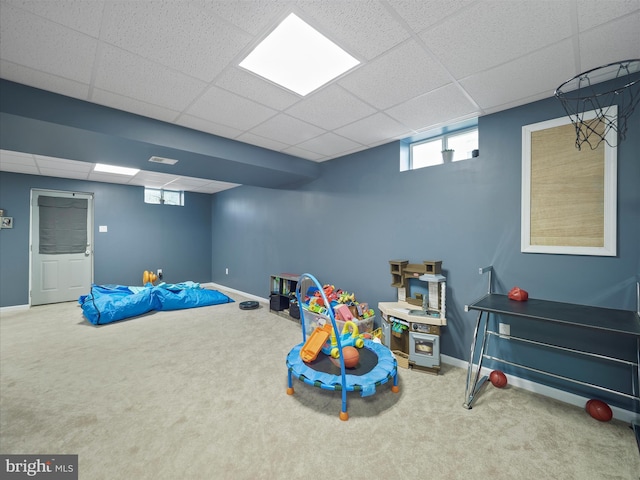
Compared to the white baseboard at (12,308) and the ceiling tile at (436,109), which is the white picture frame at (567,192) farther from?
the white baseboard at (12,308)

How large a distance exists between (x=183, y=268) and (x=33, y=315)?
9.00 ft

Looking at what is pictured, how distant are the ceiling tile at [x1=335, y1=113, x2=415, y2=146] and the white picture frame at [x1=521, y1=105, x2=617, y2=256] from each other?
3.77 ft

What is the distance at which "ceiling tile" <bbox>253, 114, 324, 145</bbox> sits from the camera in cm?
275

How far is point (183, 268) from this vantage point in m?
6.84

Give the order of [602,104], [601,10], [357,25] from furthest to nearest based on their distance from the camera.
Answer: [602,104] → [357,25] → [601,10]

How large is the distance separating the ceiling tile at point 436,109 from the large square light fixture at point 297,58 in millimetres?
804

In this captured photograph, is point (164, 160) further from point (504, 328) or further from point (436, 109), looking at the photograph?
point (504, 328)

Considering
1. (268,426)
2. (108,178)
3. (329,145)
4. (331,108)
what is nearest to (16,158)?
(108,178)

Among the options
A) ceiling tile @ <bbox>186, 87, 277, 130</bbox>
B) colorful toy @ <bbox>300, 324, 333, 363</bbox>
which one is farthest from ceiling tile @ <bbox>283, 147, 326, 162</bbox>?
colorful toy @ <bbox>300, 324, 333, 363</bbox>

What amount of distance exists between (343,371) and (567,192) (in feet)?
7.71

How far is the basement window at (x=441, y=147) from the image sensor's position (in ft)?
9.70

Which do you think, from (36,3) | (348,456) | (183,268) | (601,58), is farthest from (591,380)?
(183,268)

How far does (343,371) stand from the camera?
1.97 meters

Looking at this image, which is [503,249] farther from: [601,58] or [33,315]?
[33,315]
